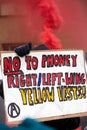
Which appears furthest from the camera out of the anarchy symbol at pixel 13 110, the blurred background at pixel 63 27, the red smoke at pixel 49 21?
the blurred background at pixel 63 27

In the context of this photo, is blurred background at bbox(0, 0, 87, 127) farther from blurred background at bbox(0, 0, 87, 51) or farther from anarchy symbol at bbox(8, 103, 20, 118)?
anarchy symbol at bbox(8, 103, 20, 118)

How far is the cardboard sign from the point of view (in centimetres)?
144

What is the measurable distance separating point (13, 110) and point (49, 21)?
84cm

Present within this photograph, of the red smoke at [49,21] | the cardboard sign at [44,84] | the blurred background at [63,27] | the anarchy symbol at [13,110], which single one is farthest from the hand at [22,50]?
the blurred background at [63,27]

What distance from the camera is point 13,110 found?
1427mm

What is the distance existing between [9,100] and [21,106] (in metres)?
0.06

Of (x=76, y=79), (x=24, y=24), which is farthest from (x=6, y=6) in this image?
(x=76, y=79)

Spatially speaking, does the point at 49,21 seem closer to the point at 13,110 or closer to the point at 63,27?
the point at 13,110

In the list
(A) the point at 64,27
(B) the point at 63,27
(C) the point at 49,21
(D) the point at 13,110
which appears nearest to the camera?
(D) the point at 13,110

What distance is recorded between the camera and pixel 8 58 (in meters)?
1.45

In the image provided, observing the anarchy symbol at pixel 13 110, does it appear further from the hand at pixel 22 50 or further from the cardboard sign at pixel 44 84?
the hand at pixel 22 50

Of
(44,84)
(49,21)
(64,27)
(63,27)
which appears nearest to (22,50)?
(44,84)

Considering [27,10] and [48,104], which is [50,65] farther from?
[27,10]

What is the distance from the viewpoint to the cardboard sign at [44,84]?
1438 millimetres
